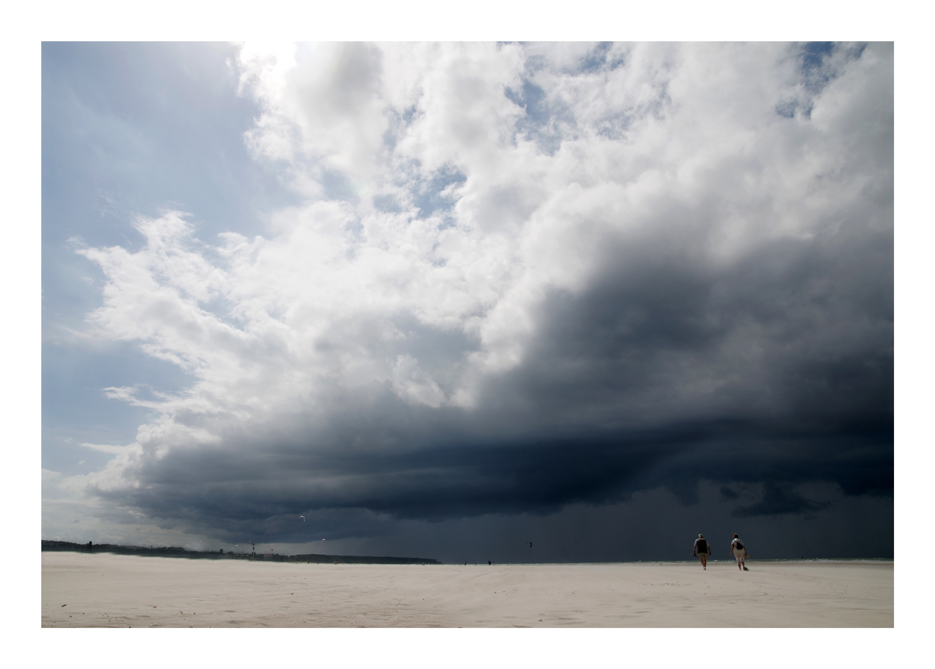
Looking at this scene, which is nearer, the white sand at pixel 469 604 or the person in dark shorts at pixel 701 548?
the white sand at pixel 469 604

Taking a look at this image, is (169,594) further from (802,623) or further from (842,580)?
(842,580)

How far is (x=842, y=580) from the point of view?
2073 cm

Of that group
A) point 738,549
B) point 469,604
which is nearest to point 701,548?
point 738,549

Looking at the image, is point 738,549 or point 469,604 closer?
point 469,604

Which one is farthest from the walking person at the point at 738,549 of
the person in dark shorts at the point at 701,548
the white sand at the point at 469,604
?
the white sand at the point at 469,604

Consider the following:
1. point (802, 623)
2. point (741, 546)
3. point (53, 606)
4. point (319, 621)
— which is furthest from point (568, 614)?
point (741, 546)

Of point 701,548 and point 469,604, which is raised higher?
point 469,604

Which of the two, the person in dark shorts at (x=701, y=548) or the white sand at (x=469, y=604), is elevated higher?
the white sand at (x=469, y=604)

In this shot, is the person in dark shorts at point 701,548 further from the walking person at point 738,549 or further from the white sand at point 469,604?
the white sand at point 469,604

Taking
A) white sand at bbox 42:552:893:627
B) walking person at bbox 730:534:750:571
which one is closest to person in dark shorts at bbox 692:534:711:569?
walking person at bbox 730:534:750:571

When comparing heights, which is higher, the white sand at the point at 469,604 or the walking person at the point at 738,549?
the white sand at the point at 469,604

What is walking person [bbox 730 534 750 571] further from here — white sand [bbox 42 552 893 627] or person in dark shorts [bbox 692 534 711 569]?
white sand [bbox 42 552 893 627]

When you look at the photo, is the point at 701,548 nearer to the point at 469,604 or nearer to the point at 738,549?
the point at 738,549
